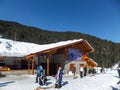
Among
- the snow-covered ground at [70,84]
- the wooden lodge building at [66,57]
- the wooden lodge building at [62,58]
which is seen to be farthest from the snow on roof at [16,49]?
the snow-covered ground at [70,84]

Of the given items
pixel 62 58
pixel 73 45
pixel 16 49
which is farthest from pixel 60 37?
pixel 62 58

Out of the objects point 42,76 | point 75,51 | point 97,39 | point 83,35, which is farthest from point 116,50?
point 42,76

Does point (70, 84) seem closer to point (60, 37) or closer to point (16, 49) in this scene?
point (16, 49)

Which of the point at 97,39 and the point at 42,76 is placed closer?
the point at 42,76

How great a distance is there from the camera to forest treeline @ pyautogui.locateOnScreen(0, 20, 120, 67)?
110188 millimetres

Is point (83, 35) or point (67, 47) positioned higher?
point (83, 35)

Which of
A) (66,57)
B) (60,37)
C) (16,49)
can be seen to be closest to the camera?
(66,57)

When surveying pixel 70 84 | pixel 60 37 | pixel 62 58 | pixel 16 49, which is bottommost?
pixel 70 84

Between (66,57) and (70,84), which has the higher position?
(66,57)

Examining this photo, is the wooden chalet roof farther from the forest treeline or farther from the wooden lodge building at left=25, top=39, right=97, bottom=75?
the forest treeline

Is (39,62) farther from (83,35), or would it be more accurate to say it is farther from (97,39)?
(97,39)

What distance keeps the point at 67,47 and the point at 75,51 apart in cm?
213

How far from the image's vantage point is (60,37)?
12081 centimetres

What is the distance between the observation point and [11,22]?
125812 millimetres
